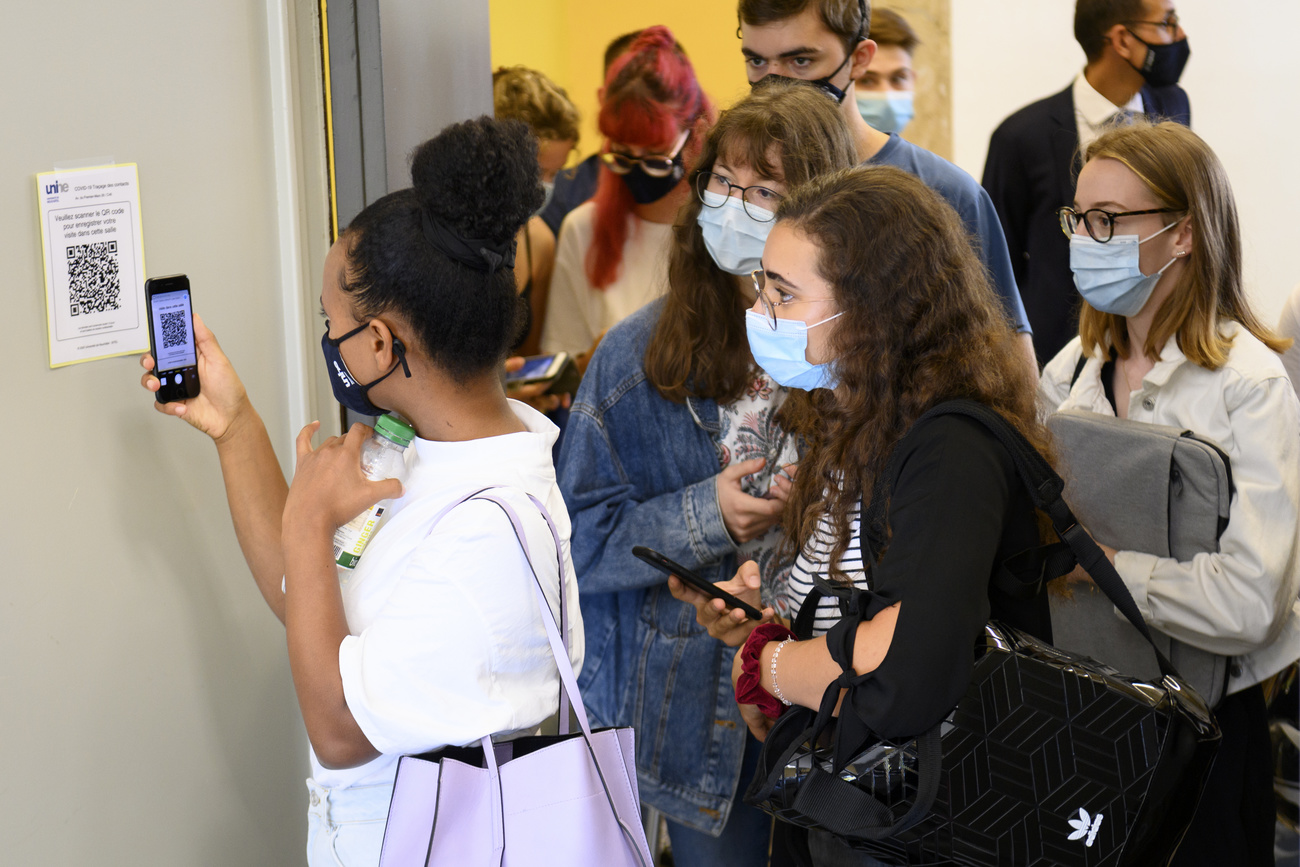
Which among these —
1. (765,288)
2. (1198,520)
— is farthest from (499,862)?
(1198,520)

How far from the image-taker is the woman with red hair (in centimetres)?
271

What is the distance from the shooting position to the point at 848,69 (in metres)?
2.30

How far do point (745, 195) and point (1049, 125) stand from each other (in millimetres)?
1067

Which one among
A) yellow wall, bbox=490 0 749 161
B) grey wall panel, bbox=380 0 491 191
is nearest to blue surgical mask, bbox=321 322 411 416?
grey wall panel, bbox=380 0 491 191

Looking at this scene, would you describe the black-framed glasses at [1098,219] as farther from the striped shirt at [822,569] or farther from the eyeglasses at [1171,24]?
the striped shirt at [822,569]

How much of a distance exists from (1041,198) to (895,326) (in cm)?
139

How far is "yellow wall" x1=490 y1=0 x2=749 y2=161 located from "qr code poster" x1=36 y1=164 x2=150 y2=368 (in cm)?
131

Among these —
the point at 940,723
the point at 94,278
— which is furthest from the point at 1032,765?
the point at 94,278

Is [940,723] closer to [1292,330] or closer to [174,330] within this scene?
[174,330]

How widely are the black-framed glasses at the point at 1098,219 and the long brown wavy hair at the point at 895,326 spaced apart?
0.81m

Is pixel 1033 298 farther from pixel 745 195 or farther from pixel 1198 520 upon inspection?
pixel 745 195

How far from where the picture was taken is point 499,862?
129cm

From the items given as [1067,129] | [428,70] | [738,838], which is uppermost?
[428,70]

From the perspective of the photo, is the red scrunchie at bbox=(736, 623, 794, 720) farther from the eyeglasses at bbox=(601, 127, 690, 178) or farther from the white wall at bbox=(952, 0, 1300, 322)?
the white wall at bbox=(952, 0, 1300, 322)
